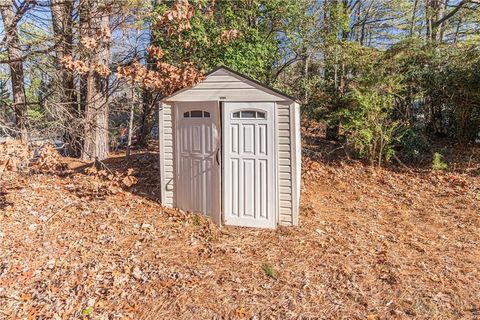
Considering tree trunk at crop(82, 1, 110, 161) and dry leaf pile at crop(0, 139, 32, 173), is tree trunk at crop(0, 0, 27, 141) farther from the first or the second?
tree trunk at crop(82, 1, 110, 161)

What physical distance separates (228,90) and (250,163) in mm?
1075

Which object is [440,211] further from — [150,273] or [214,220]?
[150,273]

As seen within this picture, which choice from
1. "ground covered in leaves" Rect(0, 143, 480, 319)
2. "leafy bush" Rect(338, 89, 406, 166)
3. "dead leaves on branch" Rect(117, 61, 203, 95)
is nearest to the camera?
"ground covered in leaves" Rect(0, 143, 480, 319)

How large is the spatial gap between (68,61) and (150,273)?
3196 millimetres

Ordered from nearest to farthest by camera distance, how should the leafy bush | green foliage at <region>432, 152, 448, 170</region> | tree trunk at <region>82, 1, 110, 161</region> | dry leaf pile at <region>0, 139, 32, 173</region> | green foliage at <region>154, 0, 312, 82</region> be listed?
dry leaf pile at <region>0, 139, 32, 173</region> → tree trunk at <region>82, 1, 110, 161</region> → green foliage at <region>154, 0, 312, 82</region> → green foliage at <region>432, 152, 448, 170</region> → the leafy bush

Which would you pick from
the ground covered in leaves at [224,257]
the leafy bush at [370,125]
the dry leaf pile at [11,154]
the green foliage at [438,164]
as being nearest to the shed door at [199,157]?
the ground covered in leaves at [224,257]

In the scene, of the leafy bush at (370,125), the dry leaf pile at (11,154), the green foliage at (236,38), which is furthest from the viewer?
the leafy bush at (370,125)

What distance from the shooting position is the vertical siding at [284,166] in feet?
14.6

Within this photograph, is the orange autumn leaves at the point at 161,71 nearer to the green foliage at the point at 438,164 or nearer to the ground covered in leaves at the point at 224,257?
the ground covered in leaves at the point at 224,257

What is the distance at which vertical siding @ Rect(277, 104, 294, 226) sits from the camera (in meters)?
4.44

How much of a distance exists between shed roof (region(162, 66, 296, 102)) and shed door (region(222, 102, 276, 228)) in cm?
11

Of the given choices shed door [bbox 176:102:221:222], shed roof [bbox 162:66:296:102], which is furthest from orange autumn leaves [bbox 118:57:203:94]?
shed door [bbox 176:102:221:222]

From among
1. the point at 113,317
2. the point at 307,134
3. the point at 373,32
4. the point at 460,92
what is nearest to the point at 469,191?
the point at 460,92

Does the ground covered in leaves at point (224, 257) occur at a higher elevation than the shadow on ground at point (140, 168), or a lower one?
lower
